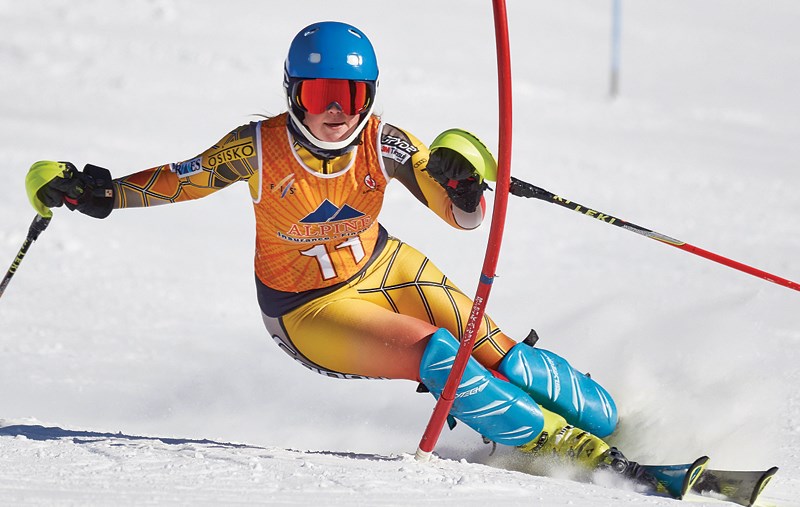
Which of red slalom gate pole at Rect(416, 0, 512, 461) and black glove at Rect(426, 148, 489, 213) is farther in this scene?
black glove at Rect(426, 148, 489, 213)

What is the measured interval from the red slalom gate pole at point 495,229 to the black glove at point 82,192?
1609mm

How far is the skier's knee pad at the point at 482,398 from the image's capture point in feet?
13.5

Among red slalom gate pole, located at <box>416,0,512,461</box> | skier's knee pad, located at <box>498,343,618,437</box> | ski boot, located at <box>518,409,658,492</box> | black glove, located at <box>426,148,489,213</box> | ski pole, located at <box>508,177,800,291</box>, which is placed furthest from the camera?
skier's knee pad, located at <box>498,343,618,437</box>

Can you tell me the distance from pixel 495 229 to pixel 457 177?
0.90 ft

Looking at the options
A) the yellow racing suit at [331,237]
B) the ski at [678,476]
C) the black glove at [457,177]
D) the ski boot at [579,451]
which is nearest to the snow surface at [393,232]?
the ski boot at [579,451]

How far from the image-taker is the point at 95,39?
15.7 meters

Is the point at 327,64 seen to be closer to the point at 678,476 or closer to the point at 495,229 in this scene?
the point at 495,229

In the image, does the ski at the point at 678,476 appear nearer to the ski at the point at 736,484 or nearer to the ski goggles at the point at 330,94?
the ski at the point at 736,484

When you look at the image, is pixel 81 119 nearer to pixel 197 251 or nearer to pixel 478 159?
pixel 197 251

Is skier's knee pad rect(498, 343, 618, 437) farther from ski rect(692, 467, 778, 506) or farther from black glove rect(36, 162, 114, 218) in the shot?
black glove rect(36, 162, 114, 218)

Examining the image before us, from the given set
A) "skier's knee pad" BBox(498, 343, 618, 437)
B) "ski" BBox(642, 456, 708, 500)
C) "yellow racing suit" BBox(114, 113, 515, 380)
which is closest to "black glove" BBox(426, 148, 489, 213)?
"yellow racing suit" BBox(114, 113, 515, 380)

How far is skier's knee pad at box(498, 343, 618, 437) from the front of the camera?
4508 mm

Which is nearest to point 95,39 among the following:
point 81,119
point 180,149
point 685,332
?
point 81,119

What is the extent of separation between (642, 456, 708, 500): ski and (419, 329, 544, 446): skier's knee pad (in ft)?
1.63
